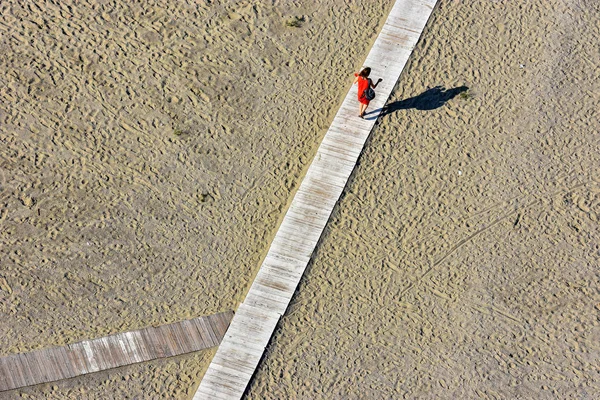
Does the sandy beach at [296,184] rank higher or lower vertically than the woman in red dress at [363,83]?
lower

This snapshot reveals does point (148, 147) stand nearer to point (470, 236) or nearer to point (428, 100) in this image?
point (428, 100)

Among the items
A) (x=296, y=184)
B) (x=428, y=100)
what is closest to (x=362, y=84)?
(x=428, y=100)

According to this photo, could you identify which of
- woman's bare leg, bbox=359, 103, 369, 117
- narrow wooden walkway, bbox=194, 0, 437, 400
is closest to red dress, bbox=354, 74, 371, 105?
woman's bare leg, bbox=359, 103, 369, 117

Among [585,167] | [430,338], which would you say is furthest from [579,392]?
[585,167]

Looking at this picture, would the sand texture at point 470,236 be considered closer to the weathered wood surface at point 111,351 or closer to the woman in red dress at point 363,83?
the woman in red dress at point 363,83

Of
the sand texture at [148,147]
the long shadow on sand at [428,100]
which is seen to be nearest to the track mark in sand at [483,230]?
the long shadow on sand at [428,100]

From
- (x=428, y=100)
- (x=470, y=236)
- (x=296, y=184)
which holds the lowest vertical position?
(x=296, y=184)
